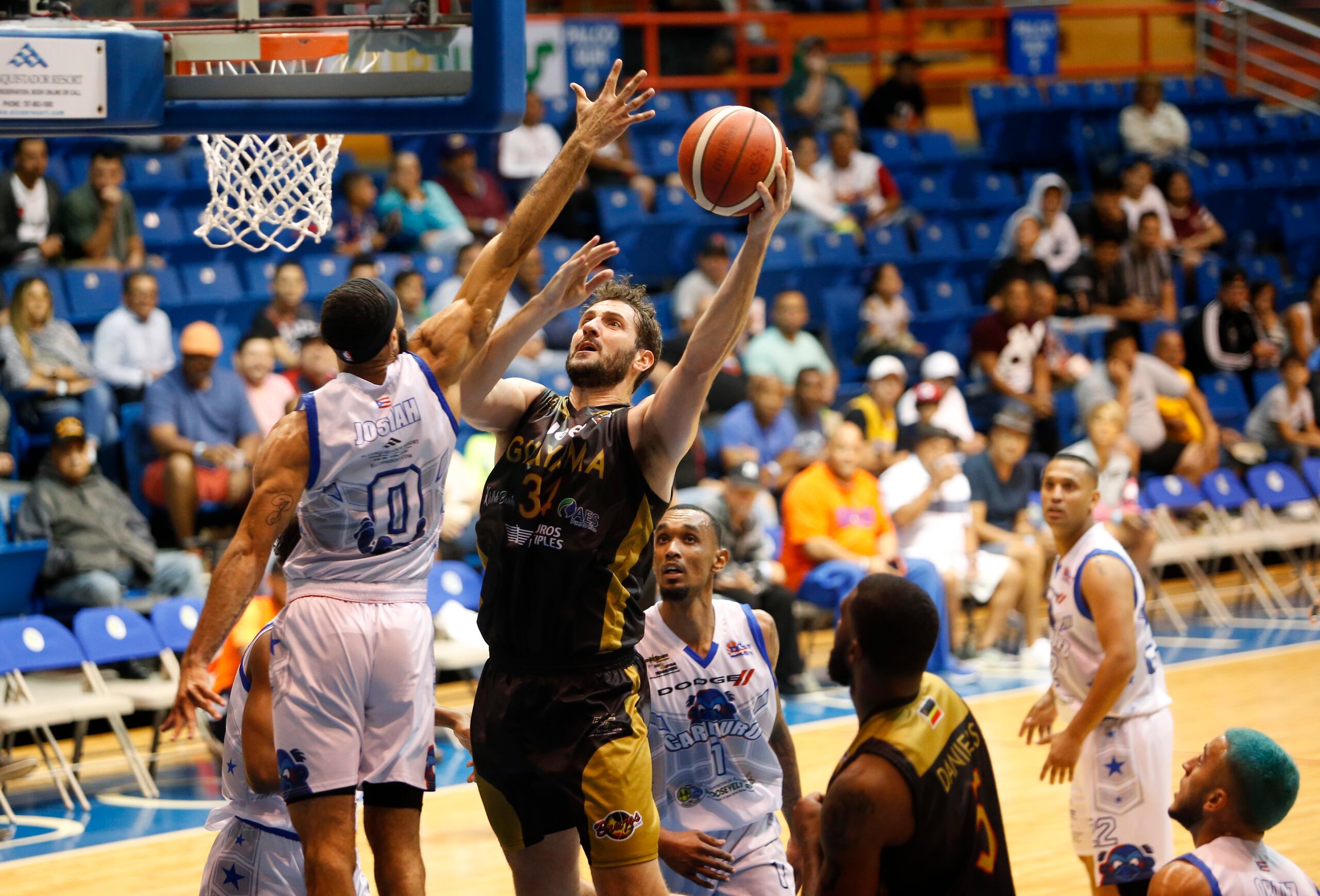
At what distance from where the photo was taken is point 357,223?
1137cm

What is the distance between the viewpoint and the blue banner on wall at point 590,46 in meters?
13.9

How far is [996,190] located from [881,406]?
15.0 feet

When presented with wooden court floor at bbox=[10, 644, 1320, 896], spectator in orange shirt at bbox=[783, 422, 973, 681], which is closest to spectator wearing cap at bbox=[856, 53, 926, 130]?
spectator in orange shirt at bbox=[783, 422, 973, 681]

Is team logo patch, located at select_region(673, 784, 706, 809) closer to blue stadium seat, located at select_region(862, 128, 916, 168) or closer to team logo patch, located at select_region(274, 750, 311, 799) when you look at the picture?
team logo patch, located at select_region(274, 750, 311, 799)

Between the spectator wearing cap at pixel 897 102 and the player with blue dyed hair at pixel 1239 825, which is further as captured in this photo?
the spectator wearing cap at pixel 897 102

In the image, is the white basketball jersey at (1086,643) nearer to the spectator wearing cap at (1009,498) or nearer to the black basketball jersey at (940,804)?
the black basketball jersey at (940,804)

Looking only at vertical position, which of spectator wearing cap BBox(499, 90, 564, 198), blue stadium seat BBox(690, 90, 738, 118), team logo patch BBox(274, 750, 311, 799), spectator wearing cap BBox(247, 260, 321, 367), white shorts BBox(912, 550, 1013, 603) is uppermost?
blue stadium seat BBox(690, 90, 738, 118)

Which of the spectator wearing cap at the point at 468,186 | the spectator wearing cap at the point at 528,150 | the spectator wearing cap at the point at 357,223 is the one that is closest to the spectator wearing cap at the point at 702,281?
the spectator wearing cap at the point at 468,186

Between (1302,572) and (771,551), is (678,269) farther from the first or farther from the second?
(1302,572)

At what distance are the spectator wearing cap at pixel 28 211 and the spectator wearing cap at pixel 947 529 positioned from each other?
5.56 meters

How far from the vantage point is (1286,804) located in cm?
377

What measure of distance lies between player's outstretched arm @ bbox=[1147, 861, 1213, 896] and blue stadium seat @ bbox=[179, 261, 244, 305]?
26.6 ft

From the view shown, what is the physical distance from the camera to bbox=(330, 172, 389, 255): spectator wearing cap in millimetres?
11234

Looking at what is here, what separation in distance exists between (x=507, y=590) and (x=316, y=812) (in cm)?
72
